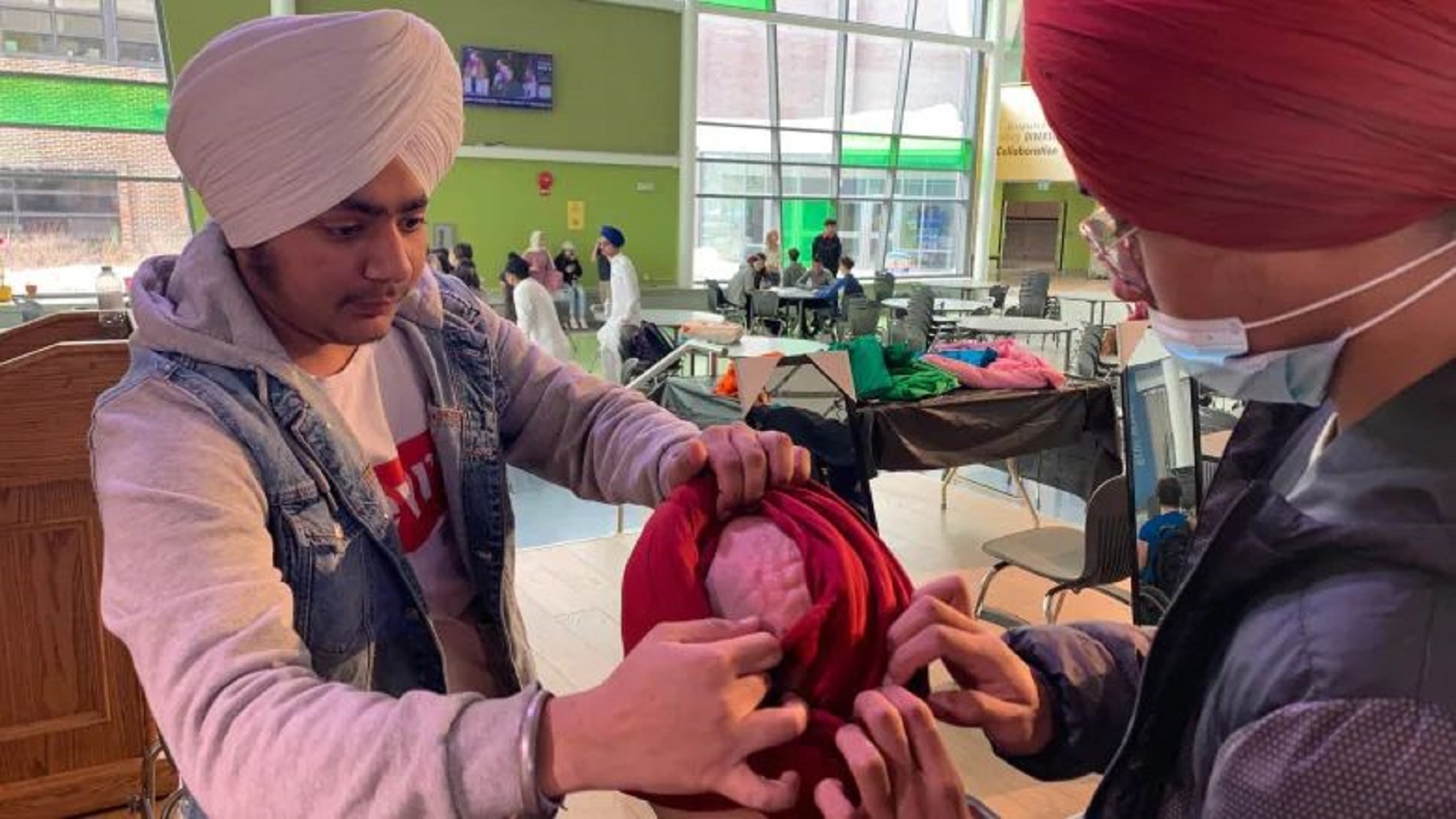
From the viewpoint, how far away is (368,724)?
74cm

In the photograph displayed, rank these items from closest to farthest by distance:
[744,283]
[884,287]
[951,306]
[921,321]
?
1. [921,321]
2. [951,306]
3. [744,283]
4. [884,287]

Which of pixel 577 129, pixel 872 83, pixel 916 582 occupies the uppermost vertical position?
pixel 872 83

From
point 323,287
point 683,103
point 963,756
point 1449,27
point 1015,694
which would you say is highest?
point 683,103

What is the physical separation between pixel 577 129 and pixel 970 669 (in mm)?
14367

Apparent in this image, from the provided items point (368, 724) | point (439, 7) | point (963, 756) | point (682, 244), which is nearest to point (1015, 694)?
point (368, 724)

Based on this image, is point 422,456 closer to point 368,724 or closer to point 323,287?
point 323,287

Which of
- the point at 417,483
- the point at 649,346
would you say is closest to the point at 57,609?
the point at 417,483

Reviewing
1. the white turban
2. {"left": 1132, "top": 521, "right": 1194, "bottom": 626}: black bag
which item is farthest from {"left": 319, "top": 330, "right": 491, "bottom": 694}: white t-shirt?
{"left": 1132, "top": 521, "right": 1194, "bottom": 626}: black bag

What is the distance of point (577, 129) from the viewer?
1449 cm

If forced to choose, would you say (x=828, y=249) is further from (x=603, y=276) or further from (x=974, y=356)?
(x=974, y=356)

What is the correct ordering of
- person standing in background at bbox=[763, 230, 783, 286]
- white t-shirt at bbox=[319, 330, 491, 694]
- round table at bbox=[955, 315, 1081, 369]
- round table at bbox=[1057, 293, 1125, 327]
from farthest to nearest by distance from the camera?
person standing in background at bbox=[763, 230, 783, 286]
round table at bbox=[1057, 293, 1125, 327]
round table at bbox=[955, 315, 1081, 369]
white t-shirt at bbox=[319, 330, 491, 694]

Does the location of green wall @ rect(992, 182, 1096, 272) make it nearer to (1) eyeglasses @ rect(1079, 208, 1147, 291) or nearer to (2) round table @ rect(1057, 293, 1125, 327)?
(2) round table @ rect(1057, 293, 1125, 327)

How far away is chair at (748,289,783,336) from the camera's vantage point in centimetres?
1237

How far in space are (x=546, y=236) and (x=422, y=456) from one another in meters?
13.5
